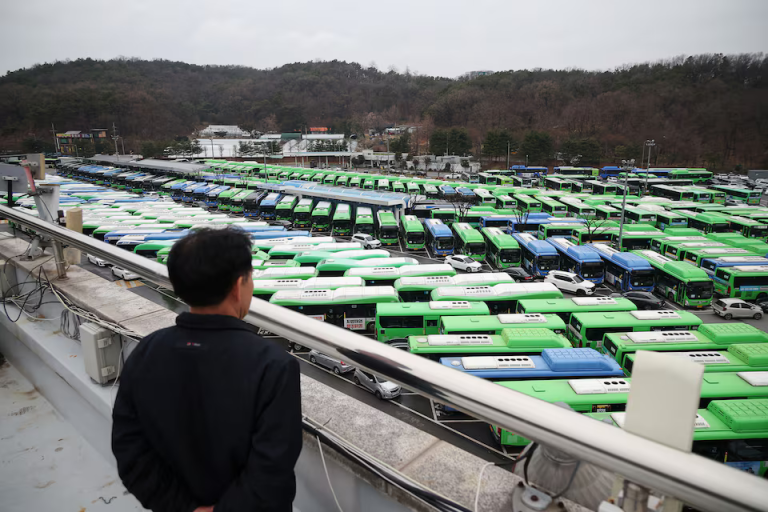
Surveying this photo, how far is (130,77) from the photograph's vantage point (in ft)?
243

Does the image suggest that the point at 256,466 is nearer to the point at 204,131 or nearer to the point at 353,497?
the point at 353,497

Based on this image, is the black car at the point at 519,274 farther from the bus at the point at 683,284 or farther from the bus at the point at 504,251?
the bus at the point at 683,284

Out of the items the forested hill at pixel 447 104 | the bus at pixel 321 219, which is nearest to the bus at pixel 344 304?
the bus at pixel 321 219

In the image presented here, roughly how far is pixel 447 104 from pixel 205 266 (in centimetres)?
6350

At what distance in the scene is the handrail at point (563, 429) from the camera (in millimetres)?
601

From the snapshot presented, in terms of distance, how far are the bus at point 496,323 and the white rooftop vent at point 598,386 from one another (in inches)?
67.7

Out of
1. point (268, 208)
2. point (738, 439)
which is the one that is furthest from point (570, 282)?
point (268, 208)

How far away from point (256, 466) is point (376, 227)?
725 inches

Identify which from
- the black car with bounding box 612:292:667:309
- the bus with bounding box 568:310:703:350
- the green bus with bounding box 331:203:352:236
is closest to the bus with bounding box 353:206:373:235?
the green bus with bounding box 331:203:352:236

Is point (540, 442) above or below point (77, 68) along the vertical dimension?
below

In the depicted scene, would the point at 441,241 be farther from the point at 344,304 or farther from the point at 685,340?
the point at 685,340

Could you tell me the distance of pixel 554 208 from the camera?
22062 millimetres

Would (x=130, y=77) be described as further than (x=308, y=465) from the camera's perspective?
Yes

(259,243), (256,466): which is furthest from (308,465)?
(259,243)
